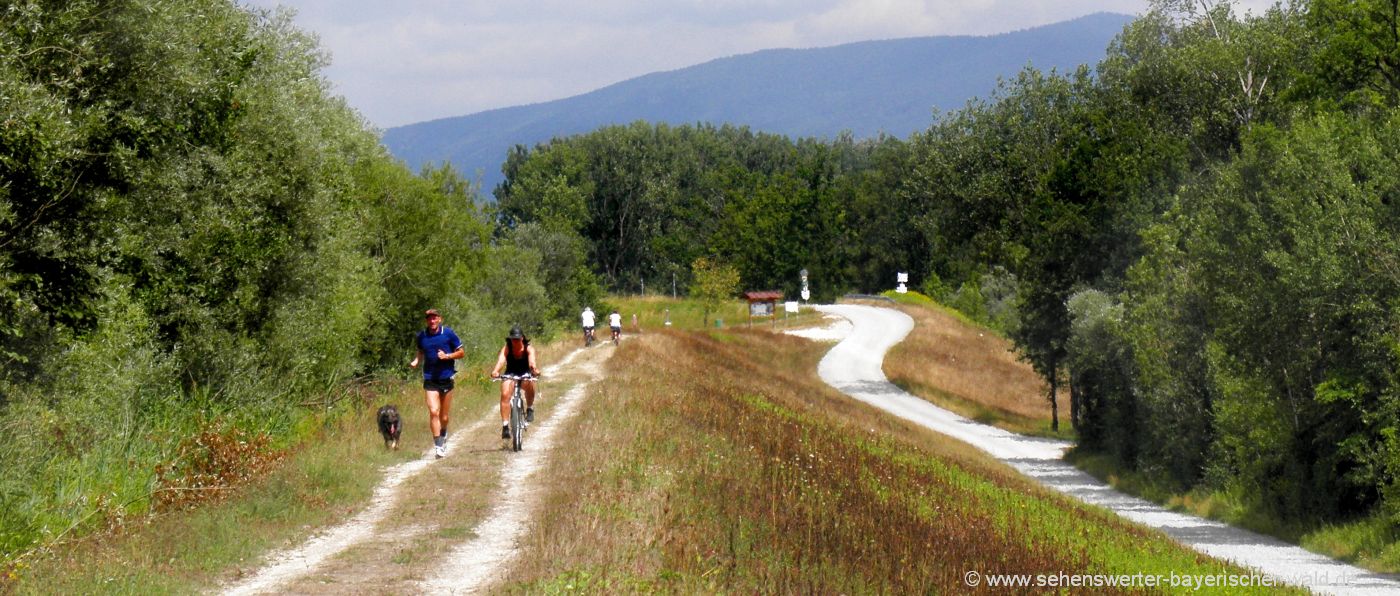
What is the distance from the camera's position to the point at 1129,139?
45.8 m

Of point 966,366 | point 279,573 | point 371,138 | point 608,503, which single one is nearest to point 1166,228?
point 371,138

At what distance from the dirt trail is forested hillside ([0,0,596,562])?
211 cm

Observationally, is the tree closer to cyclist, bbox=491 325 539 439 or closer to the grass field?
the grass field

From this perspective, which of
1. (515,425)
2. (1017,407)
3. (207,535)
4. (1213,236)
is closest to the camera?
(207,535)

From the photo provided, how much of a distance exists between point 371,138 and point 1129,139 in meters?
26.9

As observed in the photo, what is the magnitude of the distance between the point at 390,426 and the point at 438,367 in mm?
1781

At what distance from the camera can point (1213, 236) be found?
29984mm

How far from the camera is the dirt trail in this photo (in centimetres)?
973

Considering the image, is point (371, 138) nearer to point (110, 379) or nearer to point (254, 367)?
point (254, 367)

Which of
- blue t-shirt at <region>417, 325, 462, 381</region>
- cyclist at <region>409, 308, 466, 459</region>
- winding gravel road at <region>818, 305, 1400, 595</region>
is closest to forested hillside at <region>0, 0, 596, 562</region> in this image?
cyclist at <region>409, 308, 466, 459</region>

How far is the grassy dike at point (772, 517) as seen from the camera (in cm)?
1047

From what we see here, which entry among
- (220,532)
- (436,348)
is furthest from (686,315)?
(220,532)

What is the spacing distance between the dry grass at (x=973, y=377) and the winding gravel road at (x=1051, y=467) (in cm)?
135

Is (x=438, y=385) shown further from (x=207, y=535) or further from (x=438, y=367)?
(x=207, y=535)
